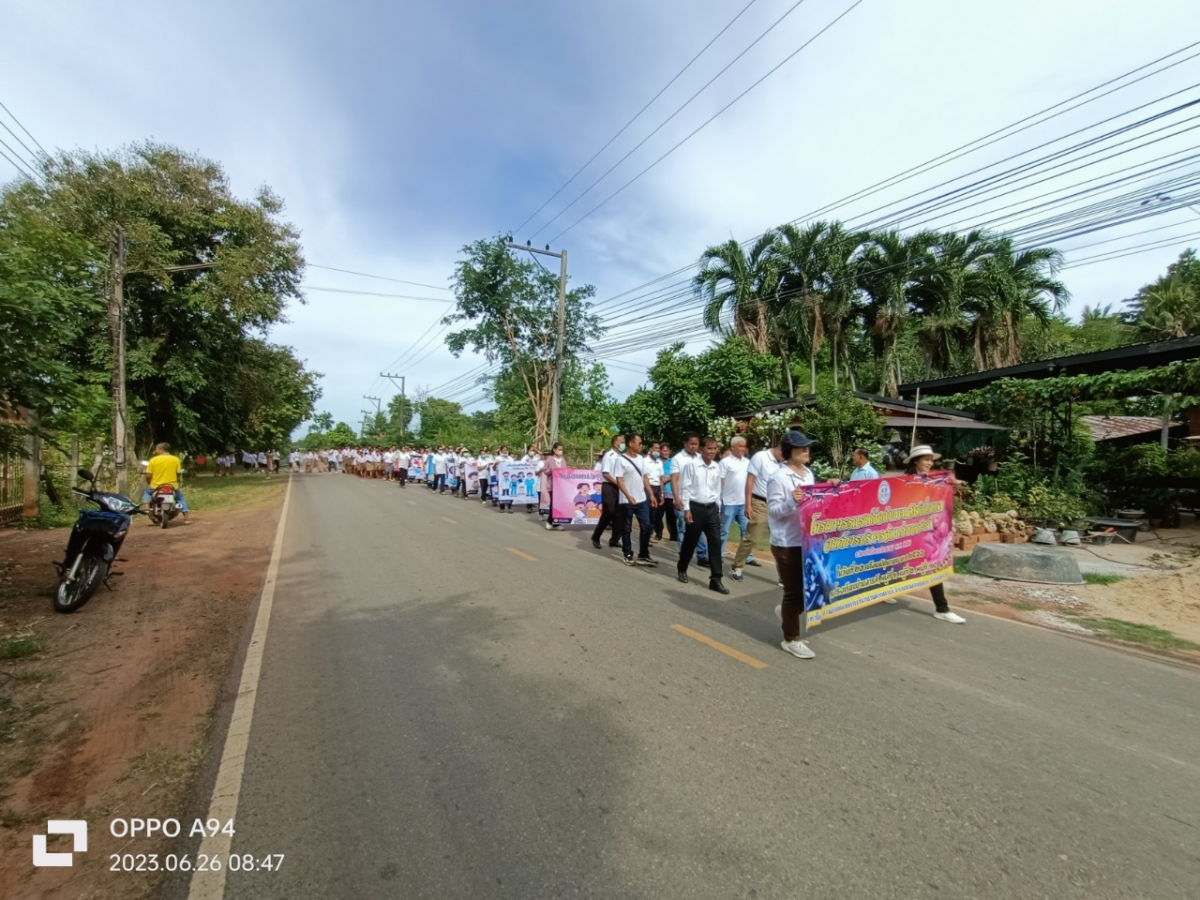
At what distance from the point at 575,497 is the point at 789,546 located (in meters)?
8.24

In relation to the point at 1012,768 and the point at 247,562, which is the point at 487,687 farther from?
the point at 247,562

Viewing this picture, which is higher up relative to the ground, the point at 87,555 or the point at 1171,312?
the point at 1171,312

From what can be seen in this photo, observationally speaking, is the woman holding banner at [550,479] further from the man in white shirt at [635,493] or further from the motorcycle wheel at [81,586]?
the motorcycle wheel at [81,586]

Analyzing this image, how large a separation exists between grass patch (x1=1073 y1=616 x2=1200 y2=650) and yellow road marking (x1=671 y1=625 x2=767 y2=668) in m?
3.63

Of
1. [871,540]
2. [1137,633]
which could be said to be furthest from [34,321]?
[1137,633]

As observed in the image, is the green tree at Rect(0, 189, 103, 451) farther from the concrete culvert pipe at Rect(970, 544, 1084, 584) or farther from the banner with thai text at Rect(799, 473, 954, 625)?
the concrete culvert pipe at Rect(970, 544, 1084, 584)

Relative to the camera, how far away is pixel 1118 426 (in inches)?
808

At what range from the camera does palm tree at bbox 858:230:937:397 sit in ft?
77.4

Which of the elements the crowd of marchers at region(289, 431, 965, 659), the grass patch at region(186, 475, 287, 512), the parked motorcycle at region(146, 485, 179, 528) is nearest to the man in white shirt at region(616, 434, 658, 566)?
the crowd of marchers at region(289, 431, 965, 659)

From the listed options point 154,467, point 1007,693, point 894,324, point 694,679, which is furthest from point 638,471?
point 894,324

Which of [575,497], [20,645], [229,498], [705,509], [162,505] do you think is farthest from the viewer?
[229,498]

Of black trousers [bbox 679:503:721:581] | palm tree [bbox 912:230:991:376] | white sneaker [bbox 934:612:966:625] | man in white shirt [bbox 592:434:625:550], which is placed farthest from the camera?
palm tree [bbox 912:230:991:376]

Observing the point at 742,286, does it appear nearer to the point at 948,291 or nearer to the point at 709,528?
the point at 948,291

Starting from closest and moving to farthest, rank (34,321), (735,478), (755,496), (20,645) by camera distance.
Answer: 1. (20,645)
2. (34,321)
3. (735,478)
4. (755,496)
